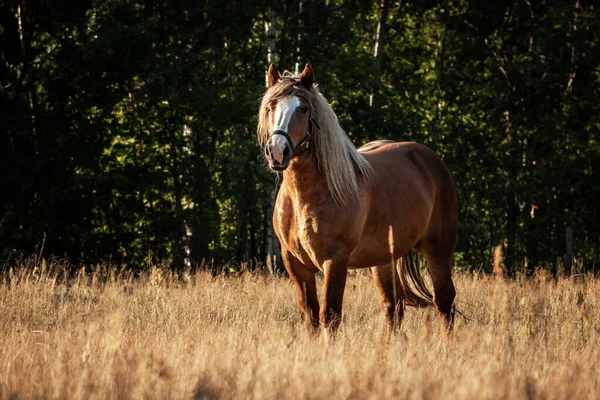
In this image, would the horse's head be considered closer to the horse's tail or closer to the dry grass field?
the dry grass field

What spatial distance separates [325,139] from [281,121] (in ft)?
1.65

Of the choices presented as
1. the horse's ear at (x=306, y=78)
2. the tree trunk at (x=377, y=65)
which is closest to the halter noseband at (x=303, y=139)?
the horse's ear at (x=306, y=78)

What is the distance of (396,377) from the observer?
424 cm

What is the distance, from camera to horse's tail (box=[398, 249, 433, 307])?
7.46 m

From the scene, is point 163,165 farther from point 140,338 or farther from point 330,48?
point 140,338

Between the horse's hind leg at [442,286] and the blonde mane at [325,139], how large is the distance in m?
1.64

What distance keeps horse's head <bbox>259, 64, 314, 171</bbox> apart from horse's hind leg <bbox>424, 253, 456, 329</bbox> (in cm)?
219

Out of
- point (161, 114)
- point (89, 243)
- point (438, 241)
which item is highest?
point (161, 114)

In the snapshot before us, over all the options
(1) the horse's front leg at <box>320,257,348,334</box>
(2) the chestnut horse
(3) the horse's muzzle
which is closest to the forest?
(2) the chestnut horse

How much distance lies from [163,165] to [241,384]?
16.0 m

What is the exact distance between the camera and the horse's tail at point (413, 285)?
7.46 meters

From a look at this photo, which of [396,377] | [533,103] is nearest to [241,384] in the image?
[396,377]

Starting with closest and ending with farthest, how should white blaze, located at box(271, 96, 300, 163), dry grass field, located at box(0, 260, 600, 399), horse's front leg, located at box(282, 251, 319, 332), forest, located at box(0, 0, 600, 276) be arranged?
dry grass field, located at box(0, 260, 600, 399), white blaze, located at box(271, 96, 300, 163), horse's front leg, located at box(282, 251, 319, 332), forest, located at box(0, 0, 600, 276)

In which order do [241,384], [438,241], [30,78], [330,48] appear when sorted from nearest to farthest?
1. [241,384]
2. [438,241]
3. [30,78]
4. [330,48]
